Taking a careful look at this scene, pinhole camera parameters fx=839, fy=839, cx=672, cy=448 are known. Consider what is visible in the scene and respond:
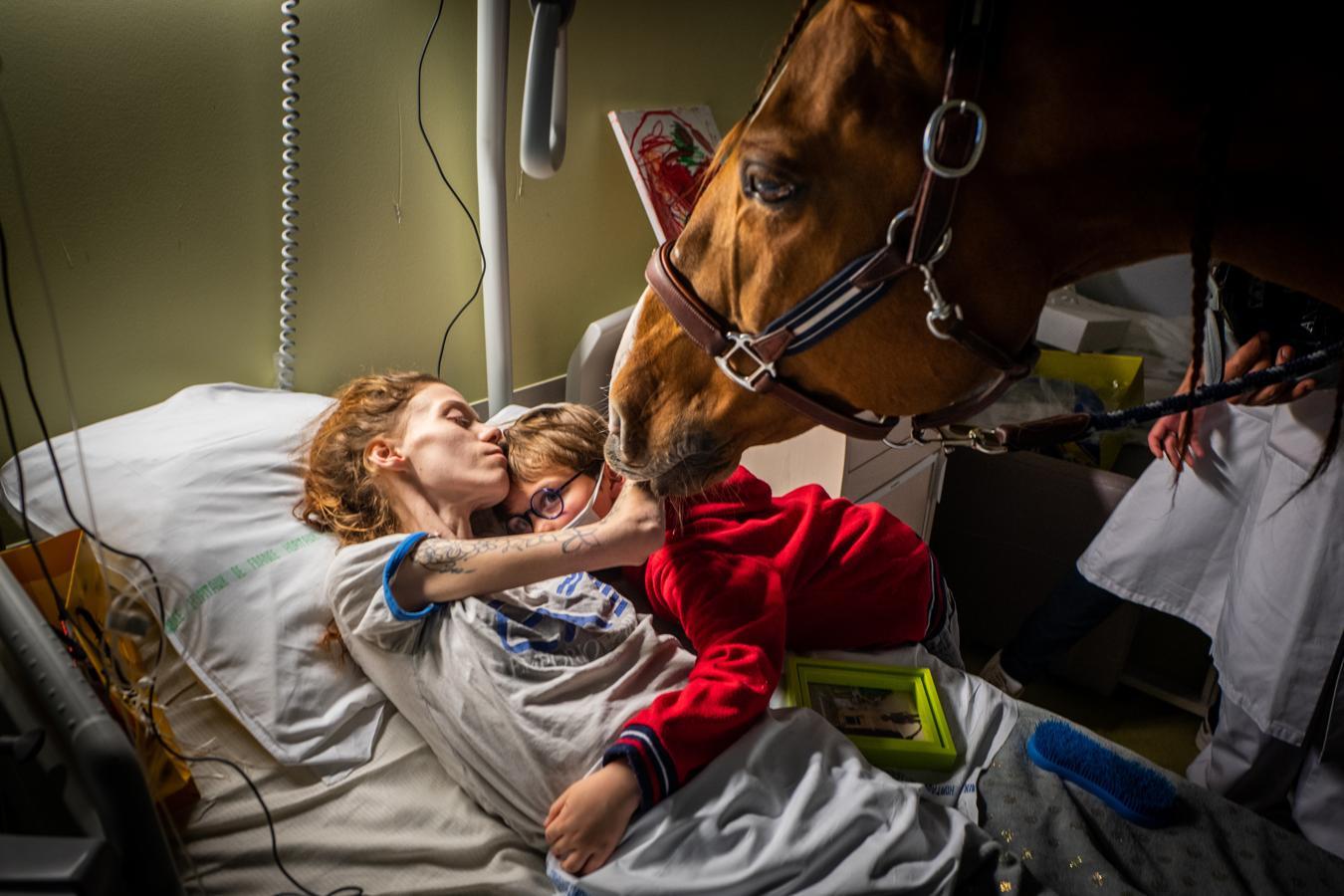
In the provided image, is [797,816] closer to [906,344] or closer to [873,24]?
[906,344]

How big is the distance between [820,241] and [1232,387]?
0.42m

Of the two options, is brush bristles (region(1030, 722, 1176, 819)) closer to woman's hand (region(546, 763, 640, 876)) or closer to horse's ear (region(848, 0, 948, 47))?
woman's hand (region(546, 763, 640, 876))

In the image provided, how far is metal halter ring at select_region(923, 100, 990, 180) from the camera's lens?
0.62 m

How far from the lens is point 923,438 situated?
890 millimetres

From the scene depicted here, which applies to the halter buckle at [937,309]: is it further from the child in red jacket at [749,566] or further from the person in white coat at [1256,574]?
the person in white coat at [1256,574]

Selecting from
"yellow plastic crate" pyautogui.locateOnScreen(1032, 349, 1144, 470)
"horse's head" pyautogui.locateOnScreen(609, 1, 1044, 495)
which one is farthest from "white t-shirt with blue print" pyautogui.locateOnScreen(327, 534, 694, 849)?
"yellow plastic crate" pyautogui.locateOnScreen(1032, 349, 1144, 470)

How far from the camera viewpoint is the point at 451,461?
126 cm

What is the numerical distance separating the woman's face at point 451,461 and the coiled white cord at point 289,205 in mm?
325

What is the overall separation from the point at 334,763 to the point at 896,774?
0.75 metres

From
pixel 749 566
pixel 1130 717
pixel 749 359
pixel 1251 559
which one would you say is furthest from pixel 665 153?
pixel 1130 717

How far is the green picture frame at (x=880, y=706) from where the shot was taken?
115 centimetres

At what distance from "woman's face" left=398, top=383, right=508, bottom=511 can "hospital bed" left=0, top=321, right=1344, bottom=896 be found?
28 centimetres

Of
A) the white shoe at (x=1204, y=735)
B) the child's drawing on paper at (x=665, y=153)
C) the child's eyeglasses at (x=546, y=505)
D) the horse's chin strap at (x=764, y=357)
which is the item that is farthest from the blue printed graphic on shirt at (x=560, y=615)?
the white shoe at (x=1204, y=735)

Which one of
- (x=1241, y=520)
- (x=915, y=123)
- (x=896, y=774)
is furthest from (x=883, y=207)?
(x=1241, y=520)
